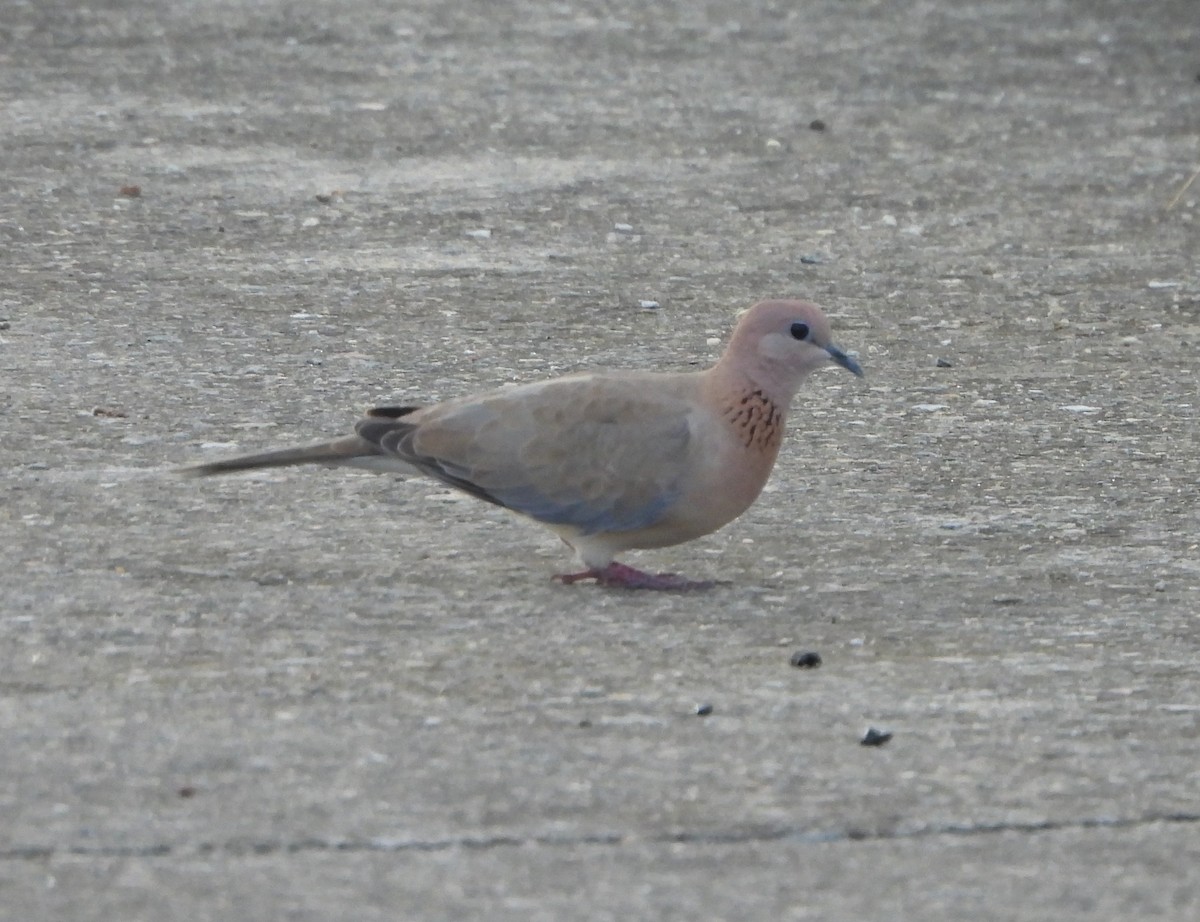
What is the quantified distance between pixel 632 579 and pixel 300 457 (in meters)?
0.76

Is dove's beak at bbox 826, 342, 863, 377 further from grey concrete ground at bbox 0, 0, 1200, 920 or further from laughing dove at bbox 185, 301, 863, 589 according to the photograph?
grey concrete ground at bbox 0, 0, 1200, 920

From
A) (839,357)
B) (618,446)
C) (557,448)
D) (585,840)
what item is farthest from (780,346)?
A: (585,840)

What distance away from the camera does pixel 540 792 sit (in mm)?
3572

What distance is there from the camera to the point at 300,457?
483 cm

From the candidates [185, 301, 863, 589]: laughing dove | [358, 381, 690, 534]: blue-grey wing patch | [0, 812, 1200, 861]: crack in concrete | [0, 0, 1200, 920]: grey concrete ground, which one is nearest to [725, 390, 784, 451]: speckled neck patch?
[185, 301, 863, 589]: laughing dove

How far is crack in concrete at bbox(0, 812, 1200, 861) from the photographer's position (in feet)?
10.8

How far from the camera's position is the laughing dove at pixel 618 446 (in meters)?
4.68

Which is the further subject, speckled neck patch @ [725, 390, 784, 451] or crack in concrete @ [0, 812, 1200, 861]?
speckled neck patch @ [725, 390, 784, 451]

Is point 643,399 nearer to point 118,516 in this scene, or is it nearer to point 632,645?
point 632,645

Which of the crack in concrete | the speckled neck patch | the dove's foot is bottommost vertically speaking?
the dove's foot

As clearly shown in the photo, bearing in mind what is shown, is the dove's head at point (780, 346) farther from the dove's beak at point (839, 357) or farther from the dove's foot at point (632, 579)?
the dove's foot at point (632, 579)

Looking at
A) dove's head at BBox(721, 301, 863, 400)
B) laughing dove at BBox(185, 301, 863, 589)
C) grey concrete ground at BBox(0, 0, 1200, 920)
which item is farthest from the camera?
dove's head at BBox(721, 301, 863, 400)

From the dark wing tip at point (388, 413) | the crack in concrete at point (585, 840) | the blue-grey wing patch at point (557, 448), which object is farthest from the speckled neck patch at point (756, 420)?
the crack in concrete at point (585, 840)

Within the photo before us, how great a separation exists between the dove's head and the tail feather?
806 millimetres
